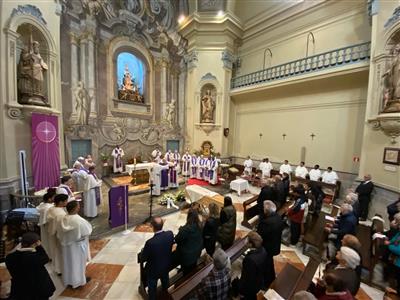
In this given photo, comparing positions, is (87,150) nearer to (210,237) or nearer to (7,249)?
(7,249)

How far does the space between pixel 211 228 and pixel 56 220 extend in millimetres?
2544

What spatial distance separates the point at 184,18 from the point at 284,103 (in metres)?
8.70

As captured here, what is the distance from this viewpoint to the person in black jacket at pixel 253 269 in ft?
7.97

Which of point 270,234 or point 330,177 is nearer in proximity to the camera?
point 270,234

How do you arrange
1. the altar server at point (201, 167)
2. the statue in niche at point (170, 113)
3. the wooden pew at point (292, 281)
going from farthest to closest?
the statue in niche at point (170, 113) < the altar server at point (201, 167) < the wooden pew at point (292, 281)

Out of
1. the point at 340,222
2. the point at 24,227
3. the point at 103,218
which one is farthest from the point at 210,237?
the point at 24,227

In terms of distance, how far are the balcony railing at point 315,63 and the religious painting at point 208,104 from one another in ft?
6.64

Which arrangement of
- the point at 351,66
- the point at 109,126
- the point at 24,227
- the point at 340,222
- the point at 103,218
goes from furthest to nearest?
the point at 109,126, the point at 351,66, the point at 103,218, the point at 24,227, the point at 340,222

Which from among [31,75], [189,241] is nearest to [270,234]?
[189,241]

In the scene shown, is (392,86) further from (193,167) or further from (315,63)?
(193,167)

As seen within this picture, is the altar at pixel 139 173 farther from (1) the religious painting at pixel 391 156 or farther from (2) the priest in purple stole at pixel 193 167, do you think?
(1) the religious painting at pixel 391 156

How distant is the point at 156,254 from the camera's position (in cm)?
264

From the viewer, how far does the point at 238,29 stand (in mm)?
13078

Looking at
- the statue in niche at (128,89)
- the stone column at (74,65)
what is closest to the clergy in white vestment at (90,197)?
the stone column at (74,65)
